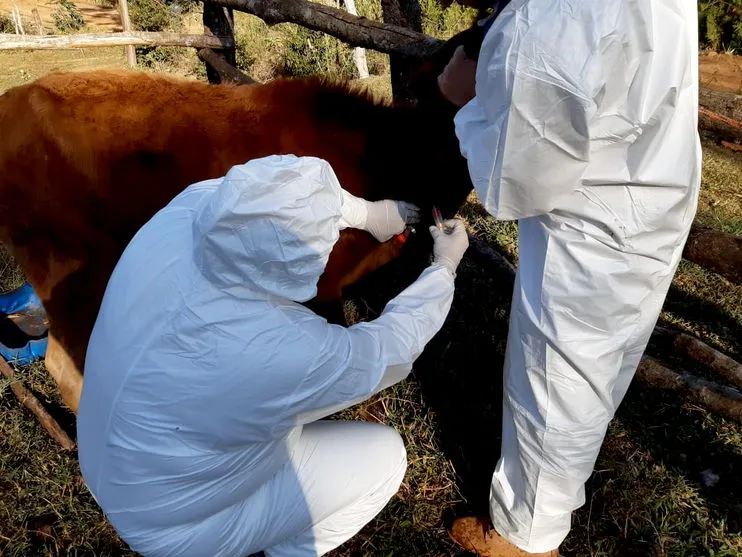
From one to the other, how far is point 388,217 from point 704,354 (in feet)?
5.02

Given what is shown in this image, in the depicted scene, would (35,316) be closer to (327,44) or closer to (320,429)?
(320,429)

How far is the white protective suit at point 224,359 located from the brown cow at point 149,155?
737 millimetres

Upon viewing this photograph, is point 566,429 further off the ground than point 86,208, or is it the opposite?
point 86,208

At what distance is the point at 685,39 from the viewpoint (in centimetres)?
143

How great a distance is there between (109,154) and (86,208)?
0.84 feet

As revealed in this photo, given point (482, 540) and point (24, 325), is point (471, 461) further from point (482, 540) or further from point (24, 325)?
point (24, 325)

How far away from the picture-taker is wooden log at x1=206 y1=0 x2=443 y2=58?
9.81ft

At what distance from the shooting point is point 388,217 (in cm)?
242

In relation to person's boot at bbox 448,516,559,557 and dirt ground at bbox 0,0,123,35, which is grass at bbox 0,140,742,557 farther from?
dirt ground at bbox 0,0,123,35

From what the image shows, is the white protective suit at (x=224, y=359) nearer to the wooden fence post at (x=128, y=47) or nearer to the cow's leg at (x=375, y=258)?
the cow's leg at (x=375, y=258)

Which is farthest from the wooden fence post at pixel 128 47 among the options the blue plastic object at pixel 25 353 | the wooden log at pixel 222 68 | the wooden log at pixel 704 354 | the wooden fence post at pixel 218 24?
the wooden log at pixel 704 354

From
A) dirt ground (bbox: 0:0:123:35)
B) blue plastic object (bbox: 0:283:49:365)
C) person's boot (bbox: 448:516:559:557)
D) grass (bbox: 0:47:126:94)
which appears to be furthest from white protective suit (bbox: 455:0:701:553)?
dirt ground (bbox: 0:0:123:35)

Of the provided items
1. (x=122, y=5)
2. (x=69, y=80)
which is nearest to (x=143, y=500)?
(x=69, y=80)

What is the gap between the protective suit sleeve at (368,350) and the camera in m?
1.59
